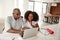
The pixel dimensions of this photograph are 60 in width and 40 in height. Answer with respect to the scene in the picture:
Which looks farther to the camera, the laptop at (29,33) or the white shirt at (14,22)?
the white shirt at (14,22)

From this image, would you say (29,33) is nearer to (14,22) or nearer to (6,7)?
(14,22)

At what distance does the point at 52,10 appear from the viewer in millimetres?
3352

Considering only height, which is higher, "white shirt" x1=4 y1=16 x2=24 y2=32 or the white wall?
the white wall

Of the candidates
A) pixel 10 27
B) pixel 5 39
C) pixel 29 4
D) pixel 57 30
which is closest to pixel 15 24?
pixel 10 27

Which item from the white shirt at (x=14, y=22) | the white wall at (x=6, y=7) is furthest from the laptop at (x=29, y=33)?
the white wall at (x=6, y=7)

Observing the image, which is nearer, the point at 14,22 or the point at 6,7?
the point at 14,22

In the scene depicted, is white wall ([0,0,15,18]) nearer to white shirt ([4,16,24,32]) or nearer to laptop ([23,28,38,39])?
white shirt ([4,16,24,32])

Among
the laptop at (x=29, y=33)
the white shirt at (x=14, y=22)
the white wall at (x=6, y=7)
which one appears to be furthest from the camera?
the white wall at (x=6, y=7)

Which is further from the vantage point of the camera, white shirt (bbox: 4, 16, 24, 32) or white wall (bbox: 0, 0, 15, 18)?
white wall (bbox: 0, 0, 15, 18)

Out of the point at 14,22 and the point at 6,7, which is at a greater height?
the point at 6,7

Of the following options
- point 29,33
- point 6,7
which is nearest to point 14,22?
point 29,33

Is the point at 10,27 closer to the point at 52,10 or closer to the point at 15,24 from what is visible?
the point at 15,24

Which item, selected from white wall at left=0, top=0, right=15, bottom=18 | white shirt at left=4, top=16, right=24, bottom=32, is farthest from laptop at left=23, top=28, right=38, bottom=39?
white wall at left=0, top=0, right=15, bottom=18

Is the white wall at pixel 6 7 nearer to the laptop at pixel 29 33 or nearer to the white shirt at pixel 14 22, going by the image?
the white shirt at pixel 14 22
